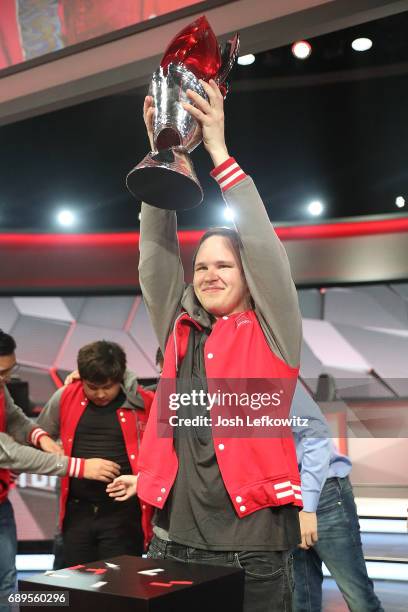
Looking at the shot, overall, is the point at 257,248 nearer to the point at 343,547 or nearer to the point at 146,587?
the point at 146,587

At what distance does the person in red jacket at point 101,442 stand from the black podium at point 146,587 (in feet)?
5.99

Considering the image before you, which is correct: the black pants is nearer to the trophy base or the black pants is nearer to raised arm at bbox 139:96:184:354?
raised arm at bbox 139:96:184:354

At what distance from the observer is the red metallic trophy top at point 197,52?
172 cm

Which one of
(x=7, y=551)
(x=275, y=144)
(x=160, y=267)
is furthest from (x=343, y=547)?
(x=275, y=144)

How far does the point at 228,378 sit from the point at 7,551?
2168mm

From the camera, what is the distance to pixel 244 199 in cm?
155

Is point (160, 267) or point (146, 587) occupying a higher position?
point (160, 267)

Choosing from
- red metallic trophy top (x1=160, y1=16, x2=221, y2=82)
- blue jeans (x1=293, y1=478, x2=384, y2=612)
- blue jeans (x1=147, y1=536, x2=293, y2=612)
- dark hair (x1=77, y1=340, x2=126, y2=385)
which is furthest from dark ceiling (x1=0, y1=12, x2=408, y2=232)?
blue jeans (x1=147, y1=536, x2=293, y2=612)

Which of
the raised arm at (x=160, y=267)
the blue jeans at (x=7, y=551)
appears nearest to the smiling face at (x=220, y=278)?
the raised arm at (x=160, y=267)

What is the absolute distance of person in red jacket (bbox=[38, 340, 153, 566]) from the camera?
3.19 metres

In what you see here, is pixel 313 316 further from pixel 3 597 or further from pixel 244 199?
pixel 244 199

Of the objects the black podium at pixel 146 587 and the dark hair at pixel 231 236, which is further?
the dark hair at pixel 231 236

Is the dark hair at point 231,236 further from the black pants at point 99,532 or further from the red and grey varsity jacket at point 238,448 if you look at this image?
the black pants at point 99,532

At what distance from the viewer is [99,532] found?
3193 mm
